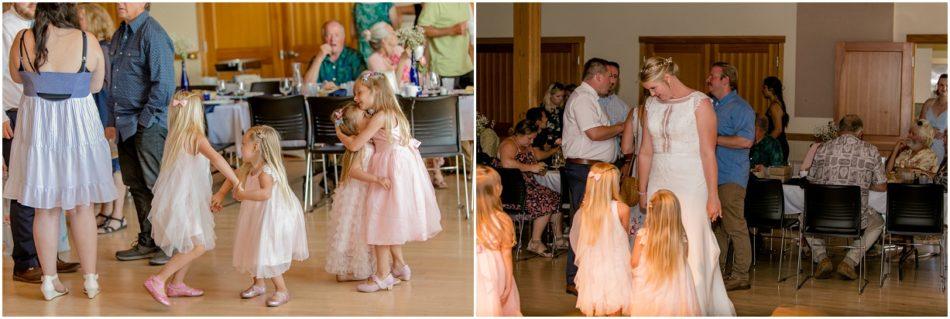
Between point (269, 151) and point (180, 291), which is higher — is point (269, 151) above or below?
above

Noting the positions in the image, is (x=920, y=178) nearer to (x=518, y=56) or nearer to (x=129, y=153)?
(x=518, y=56)

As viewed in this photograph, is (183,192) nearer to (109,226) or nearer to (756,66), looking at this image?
(109,226)

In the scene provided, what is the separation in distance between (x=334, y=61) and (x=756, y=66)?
4.35 meters

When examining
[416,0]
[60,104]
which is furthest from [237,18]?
[60,104]

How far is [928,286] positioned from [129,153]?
4449 millimetres

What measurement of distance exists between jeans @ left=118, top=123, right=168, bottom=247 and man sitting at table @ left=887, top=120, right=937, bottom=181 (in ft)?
14.4

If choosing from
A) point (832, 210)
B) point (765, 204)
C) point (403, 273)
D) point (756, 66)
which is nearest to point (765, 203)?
point (765, 204)

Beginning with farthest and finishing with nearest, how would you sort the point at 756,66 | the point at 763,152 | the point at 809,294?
the point at 756,66 < the point at 763,152 < the point at 809,294

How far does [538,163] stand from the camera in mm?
7062

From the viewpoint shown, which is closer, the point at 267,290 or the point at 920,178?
the point at 267,290

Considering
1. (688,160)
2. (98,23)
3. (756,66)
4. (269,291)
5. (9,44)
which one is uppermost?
(98,23)

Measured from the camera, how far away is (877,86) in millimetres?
11023

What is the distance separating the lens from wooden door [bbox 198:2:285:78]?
12.0 m

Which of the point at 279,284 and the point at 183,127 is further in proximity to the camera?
the point at 183,127
